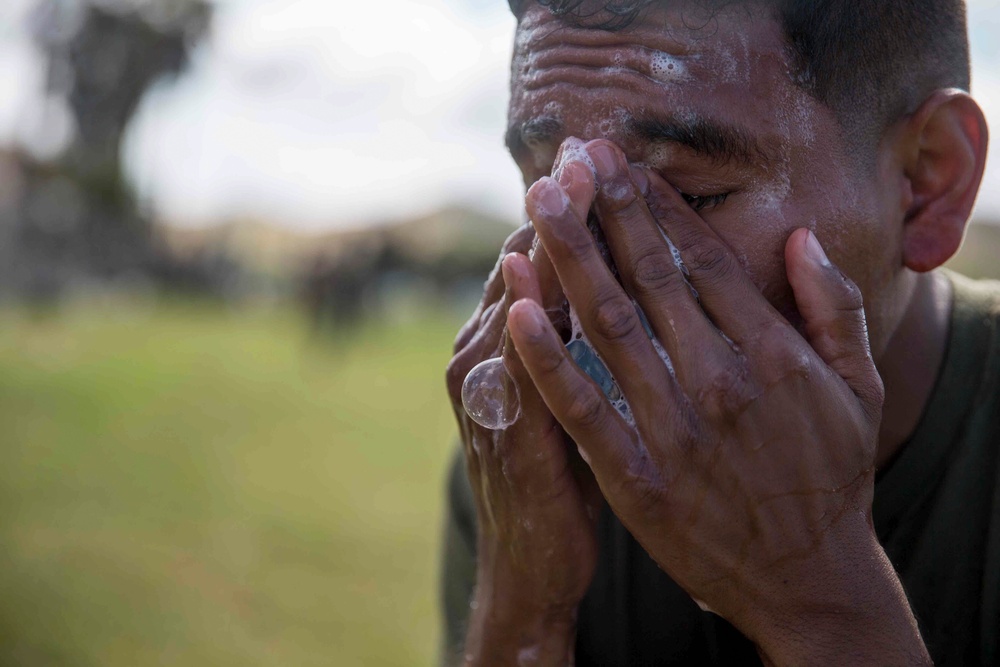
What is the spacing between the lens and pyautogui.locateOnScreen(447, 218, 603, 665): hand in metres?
1.73

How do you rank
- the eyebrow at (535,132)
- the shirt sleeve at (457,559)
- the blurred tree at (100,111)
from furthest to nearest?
the blurred tree at (100,111), the shirt sleeve at (457,559), the eyebrow at (535,132)

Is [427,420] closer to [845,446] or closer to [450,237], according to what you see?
[845,446]

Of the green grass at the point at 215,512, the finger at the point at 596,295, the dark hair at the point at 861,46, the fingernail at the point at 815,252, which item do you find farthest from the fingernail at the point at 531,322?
the green grass at the point at 215,512

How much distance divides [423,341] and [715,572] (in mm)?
16523

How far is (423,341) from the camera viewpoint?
59.1ft

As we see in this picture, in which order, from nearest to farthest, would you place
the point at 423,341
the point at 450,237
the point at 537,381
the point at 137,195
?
1. the point at 537,381
2. the point at 423,341
3. the point at 137,195
4. the point at 450,237

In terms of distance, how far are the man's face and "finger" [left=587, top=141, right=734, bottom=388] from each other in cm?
15

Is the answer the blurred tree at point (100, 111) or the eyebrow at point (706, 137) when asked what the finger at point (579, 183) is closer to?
the eyebrow at point (706, 137)

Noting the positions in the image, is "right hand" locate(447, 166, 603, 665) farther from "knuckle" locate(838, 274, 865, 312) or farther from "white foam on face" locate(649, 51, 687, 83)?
"knuckle" locate(838, 274, 865, 312)

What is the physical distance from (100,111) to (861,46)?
29954 millimetres

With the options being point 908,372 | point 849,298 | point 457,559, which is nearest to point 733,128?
point 849,298

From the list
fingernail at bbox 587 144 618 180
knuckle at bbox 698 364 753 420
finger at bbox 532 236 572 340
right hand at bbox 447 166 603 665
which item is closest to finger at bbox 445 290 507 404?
right hand at bbox 447 166 603 665

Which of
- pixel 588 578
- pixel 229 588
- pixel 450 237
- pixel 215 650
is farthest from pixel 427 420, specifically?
pixel 450 237

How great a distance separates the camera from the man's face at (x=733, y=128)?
1.71m
